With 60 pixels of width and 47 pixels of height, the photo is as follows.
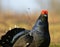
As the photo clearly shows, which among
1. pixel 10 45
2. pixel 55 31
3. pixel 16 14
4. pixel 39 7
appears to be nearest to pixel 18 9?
pixel 16 14

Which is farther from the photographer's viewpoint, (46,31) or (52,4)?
(52,4)

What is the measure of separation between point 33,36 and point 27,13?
41 cm

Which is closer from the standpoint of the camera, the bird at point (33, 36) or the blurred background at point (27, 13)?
the bird at point (33, 36)

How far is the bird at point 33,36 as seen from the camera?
45.9 inches

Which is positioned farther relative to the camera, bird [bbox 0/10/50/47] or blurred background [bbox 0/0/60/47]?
blurred background [bbox 0/0/60/47]

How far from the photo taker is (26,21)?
158cm

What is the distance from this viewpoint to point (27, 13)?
157cm

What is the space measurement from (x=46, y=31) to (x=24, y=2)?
0.47m

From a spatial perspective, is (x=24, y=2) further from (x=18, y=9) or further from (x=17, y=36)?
(x=17, y=36)

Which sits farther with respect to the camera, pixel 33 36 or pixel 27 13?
pixel 27 13

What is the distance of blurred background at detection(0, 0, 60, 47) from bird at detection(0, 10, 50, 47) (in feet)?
0.97

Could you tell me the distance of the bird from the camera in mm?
1165

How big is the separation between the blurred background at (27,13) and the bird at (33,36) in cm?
30

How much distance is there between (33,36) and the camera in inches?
46.7
